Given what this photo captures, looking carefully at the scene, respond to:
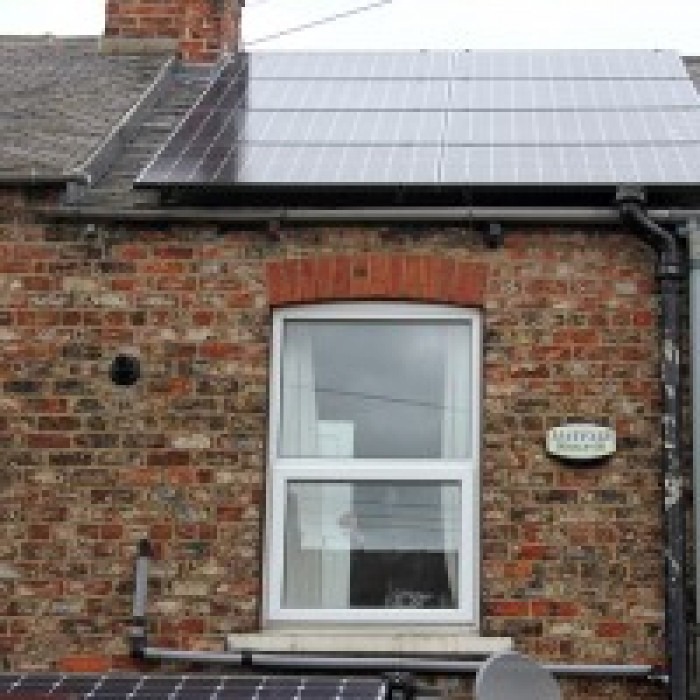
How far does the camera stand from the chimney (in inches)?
502

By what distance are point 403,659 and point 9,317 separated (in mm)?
3024

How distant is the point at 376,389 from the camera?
29.8 ft

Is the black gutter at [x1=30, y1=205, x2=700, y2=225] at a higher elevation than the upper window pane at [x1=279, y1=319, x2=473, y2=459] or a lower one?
higher

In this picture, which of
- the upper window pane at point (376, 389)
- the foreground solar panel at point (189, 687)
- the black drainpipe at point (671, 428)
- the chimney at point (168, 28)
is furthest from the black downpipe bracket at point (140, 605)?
the chimney at point (168, 28)

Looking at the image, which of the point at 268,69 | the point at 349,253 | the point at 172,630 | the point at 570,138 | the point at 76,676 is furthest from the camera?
the point at 268,69

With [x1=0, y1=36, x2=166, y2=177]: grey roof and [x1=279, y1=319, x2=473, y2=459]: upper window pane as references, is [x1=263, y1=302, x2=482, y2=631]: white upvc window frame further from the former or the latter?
[x1=0, y1=36, x2=166, y2=177]: grey roof

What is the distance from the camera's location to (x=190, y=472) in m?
8.80

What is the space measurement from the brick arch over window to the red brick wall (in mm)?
12

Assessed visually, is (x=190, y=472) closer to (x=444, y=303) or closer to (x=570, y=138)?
(x=444, y=303)

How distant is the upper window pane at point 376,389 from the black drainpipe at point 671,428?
1.11m

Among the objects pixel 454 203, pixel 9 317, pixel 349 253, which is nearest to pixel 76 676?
pixel 9 317

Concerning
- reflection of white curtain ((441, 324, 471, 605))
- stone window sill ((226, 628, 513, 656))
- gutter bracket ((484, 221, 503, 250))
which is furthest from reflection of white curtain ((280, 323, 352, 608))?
gutter bracket ((484, 221, 503, 250))

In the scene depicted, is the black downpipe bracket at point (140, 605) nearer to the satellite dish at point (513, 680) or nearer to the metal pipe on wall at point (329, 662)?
the metal pipe on wall at point (329, 662)

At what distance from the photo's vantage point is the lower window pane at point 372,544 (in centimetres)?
870
